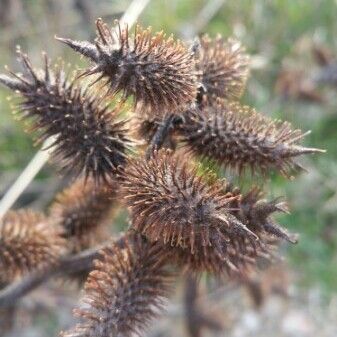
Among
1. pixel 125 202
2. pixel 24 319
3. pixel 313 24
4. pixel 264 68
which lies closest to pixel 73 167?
pixel 125 202

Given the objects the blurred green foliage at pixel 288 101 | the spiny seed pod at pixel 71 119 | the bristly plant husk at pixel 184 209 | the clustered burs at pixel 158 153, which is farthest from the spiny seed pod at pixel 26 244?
the blurred green foliage at pixel 288 101

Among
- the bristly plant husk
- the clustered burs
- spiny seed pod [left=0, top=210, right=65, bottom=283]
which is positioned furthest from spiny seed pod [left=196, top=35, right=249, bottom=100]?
spiny seed pod [left=0, top=210, right=65, bottom=283]

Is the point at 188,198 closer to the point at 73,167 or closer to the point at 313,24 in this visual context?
the point at 73,167

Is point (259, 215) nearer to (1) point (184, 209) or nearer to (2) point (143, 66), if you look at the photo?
(1) point (184, 209)

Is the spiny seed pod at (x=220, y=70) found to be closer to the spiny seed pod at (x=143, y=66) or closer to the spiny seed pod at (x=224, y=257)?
the spiny seed pod at (x=143, y=66)

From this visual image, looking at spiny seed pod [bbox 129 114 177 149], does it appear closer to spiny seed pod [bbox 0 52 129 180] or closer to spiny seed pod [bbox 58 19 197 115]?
spiny seed pod [bbox 0 52 129 180]

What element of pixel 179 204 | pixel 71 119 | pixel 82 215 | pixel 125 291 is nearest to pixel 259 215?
pixel 179 204
